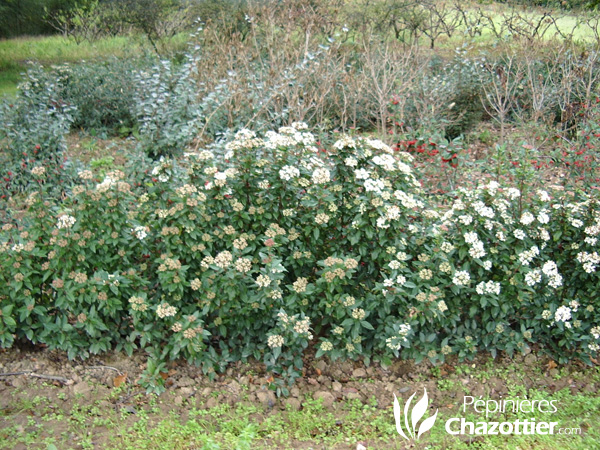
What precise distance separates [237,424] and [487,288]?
173 cm

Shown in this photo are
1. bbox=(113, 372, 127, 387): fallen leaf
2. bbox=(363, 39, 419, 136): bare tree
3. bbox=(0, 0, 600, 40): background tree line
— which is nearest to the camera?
bbox=(113, 372, 127, 387): fallen leaf

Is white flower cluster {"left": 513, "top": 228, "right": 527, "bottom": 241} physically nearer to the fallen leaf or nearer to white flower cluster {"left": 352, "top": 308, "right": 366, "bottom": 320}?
white flower cluster {"left": 352, "top": 308, "right": 366, "bottom": 320}

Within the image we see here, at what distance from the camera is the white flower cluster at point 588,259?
333cm

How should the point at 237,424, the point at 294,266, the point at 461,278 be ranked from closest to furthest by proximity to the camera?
1. the point at 237,424
2. the point at 461,278
3. the point at 294,266

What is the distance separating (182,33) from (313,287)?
34.2 feet

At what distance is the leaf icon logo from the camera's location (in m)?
2.88

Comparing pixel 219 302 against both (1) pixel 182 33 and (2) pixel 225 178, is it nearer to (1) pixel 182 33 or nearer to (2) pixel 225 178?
(2) pixel 225 178

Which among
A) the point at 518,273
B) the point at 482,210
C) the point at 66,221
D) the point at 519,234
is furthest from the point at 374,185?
the point at 66,221

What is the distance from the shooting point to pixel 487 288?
3.26 meters

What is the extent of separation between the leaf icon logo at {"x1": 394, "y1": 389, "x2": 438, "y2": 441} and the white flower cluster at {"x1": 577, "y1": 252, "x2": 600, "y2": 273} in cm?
135

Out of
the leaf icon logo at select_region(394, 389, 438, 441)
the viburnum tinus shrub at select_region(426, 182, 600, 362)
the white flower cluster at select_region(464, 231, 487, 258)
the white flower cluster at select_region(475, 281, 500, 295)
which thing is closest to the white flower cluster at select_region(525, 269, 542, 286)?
the viburnum tinus shrub at select_region(426, 182, 600, 362)

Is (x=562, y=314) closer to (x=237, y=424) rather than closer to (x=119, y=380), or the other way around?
(x=237, y=424)

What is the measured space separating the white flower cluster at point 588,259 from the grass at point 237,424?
0.79m

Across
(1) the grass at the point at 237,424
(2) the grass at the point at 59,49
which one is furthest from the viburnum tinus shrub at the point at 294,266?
(2) the grass at the point at 59,49
